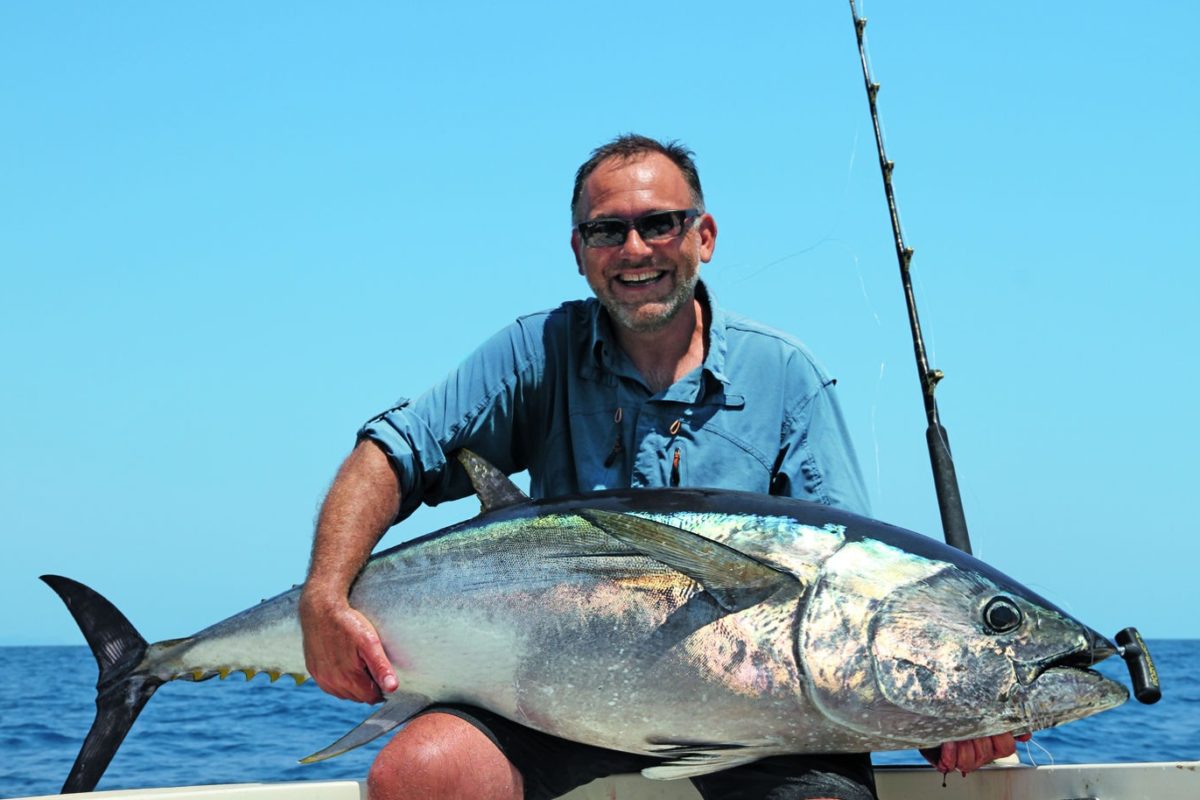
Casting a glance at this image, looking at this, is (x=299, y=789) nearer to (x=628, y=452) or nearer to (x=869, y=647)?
(x=628, y=452)

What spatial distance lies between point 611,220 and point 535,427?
2.00ft

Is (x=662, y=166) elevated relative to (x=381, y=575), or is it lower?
elevated

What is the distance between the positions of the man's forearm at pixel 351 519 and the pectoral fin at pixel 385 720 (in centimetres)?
27

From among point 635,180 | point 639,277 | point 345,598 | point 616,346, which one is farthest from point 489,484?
point 635,180

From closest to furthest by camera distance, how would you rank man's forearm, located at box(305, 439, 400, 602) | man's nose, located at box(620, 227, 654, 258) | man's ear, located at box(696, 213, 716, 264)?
man's forearm, located at box(305, 439, 400, 602) < man's nose, located at box(620, 227, 654, 258) < man's ear, located at box(696, 213, 716, 264)

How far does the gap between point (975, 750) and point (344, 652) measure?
4.63 feet

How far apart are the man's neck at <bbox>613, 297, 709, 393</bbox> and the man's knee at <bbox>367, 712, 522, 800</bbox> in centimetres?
106

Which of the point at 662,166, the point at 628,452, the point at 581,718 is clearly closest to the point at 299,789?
the point at 581,718

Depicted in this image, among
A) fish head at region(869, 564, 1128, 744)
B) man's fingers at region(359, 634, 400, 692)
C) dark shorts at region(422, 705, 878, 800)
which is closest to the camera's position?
fish head at region(869, 564, 1128, 744)

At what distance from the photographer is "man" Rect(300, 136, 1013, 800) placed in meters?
3.21

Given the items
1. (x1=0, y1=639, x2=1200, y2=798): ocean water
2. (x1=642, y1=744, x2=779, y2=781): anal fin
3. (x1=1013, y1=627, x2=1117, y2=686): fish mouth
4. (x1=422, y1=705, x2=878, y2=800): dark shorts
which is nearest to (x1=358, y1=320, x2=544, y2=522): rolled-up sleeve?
(x1=422, y1=705, x2=878, y2=800): dark shorts

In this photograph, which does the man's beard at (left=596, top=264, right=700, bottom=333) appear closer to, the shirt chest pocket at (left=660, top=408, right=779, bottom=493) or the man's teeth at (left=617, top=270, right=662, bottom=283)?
the man's teeth at (left=617, top=270, right=662, bottom=283)

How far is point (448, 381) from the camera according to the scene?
338cm

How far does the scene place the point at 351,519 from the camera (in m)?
3.07
